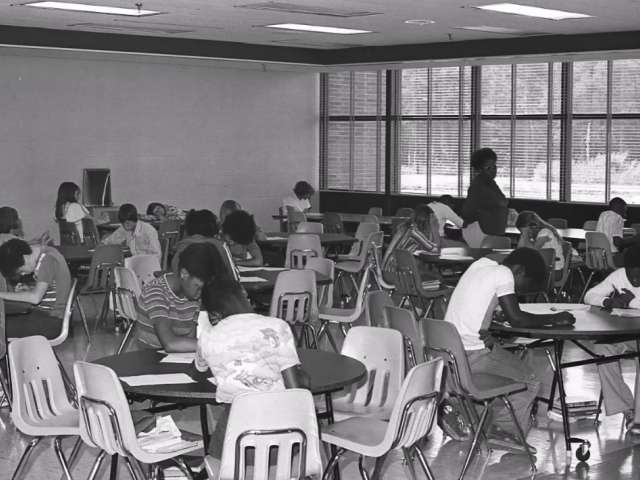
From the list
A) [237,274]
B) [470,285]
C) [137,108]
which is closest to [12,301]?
[237,274]

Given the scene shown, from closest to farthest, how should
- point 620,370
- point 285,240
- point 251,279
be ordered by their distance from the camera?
1. point 620,370
2. point 251,279
3. point 285,240

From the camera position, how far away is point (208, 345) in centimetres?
439

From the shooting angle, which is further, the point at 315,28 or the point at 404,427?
the point at 315,28

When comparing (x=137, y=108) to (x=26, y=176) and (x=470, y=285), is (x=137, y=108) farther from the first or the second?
(x=470, y=285)

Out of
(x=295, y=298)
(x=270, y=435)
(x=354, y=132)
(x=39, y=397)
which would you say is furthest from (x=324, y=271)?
(x=354, y=132)

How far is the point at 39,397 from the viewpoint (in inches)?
195

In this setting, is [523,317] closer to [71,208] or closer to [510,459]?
[510,459]

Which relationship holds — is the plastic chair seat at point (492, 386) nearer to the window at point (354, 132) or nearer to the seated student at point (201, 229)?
the seated student at point (201, 229)

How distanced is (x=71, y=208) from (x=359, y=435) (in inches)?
333

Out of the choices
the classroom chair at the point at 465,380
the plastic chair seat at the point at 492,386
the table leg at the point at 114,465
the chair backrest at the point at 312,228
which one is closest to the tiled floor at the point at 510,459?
the classroom chair at the point at 465,380

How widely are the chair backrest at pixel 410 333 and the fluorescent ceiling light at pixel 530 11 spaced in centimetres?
512

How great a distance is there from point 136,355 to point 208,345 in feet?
3.21

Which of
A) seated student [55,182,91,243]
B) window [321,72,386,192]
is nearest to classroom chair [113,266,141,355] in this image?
seated student [55,182,91,243]

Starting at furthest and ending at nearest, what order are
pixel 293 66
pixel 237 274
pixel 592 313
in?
pixel 293 66, pixel 237 274, pixel 592 313
